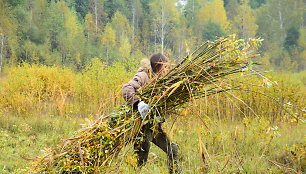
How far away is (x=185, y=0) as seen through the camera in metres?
47.4

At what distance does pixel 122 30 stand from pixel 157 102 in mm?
32983

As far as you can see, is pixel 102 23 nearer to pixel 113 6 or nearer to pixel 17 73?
pixel 113 6

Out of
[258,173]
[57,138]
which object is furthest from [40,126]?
[258,173]

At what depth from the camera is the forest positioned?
12.5 ft

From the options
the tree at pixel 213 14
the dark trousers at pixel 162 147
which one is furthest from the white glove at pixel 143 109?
the tree at pixel 213 14

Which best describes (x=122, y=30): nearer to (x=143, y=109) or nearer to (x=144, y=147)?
(x=144, y=147)

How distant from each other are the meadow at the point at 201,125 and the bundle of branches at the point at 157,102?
0.12 m

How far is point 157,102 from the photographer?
8.70ft

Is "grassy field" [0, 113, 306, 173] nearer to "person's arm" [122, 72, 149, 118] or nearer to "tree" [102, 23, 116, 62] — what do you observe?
"person's arm" [122, 72, 149, 118]

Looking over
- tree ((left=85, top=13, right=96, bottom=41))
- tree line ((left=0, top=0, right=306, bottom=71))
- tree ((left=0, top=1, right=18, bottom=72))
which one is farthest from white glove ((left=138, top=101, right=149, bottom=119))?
tree ((left=85, top=13, right=96, bottom=41))

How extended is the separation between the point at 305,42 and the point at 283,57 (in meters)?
2.52

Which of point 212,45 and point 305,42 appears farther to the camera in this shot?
point 305,42

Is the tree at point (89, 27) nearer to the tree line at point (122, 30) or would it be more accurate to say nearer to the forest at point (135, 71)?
the tree line at point (122, 30)

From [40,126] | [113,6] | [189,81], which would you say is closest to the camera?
[189,81]
